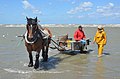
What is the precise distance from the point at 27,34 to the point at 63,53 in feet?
21.3

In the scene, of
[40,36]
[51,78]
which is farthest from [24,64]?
[51,78]

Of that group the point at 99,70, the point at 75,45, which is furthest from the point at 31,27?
the point at 75,45

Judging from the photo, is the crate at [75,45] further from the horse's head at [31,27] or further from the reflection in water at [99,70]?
the horse's head at [31,27]

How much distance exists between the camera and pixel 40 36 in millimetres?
11766

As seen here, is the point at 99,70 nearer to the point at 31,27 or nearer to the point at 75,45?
the point at 31,27

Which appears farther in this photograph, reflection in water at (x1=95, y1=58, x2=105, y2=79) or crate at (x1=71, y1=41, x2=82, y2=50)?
crate at (x1=71, y1=41, x2=82, y2=50)

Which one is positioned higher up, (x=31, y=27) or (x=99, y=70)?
(x=31, y=27)

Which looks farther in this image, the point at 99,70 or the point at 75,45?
the point at 75,45

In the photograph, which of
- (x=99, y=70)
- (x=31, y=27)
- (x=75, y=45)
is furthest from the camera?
(x=75, y=45)

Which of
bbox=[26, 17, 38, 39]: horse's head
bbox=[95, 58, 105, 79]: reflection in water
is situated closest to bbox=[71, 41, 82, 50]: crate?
bbox=[95, 58, 105, 79]: reflection in water

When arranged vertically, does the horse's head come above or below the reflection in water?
above

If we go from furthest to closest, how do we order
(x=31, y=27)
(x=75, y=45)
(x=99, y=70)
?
(x=75, y=45) → (x=99, y=70) → (x=31, y=27)

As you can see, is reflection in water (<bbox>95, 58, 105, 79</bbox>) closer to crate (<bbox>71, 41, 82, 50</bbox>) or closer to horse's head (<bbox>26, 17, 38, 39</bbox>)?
crate (<bbox>71, 41, 82, 50</bbox>)

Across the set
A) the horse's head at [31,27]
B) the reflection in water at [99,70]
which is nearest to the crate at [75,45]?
the reflection in water at [99,70]
